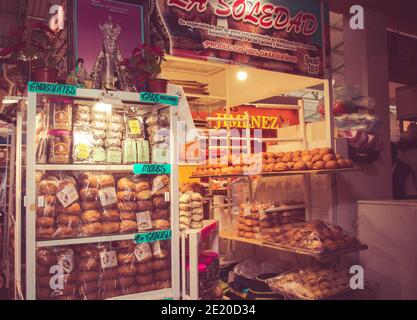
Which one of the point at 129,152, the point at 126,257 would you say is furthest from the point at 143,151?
the point at 126,257

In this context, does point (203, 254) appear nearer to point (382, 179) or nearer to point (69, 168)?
point (69, 168)

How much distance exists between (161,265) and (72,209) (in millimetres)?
636

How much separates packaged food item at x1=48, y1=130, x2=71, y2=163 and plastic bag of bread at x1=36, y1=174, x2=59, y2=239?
0.13m

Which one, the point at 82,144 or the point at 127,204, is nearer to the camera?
the point at 82,144

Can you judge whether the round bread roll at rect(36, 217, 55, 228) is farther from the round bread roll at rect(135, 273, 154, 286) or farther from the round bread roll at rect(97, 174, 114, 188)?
the round bread roll at rect(135, 273, 154, 286)

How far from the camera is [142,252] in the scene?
7.50 ft

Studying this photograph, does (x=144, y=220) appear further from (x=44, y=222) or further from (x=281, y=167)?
(x=281, y=167)

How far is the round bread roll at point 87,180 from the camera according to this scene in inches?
→ 85.5

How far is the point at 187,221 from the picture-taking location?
2.58 meters

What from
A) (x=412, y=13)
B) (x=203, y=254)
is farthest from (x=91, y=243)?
(x=412, y=13)

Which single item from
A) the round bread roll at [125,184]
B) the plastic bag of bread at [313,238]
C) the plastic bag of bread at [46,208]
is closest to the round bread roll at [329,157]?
the plastic bag of bread at [313,238]

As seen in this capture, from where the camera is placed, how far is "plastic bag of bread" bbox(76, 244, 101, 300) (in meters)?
2.14

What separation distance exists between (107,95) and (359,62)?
324 centimetres

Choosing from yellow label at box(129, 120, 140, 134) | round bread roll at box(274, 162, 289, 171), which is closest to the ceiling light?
round bread roll at box(274, 162, 289, 171)
